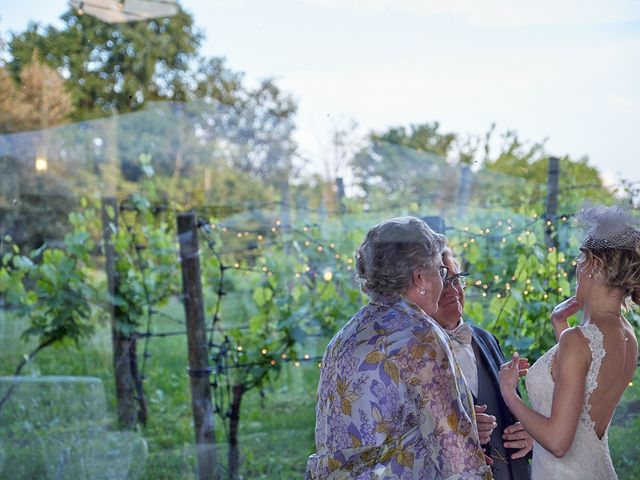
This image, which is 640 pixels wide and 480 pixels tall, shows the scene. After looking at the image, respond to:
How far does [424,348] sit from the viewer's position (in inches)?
69.1

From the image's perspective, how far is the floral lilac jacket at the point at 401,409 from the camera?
174 centimetres

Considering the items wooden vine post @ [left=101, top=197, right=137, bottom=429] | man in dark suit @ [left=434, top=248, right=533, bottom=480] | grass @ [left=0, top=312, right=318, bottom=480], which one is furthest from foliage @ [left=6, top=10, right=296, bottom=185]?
man in dark suit @ [left=434, top=248, right=533, bottom=480]

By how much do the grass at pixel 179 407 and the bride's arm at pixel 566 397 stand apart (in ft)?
5.36

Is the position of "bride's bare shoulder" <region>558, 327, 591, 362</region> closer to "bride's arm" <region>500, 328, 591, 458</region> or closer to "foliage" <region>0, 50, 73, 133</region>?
"bride's arm" <region>500, 328, 591, 458</region>

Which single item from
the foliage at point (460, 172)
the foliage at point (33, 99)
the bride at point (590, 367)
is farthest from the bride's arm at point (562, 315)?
the foliage at point (33, 99)

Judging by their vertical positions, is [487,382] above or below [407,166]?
below

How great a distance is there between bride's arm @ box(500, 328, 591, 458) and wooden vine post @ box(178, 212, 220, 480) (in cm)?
188

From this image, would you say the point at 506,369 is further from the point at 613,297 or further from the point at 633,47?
the point at 633,47

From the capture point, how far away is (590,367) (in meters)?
1.83

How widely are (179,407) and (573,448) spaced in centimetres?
203

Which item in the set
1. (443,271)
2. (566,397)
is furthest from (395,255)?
(566,397)

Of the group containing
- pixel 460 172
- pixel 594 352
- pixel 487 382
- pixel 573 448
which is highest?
pixel 460 172

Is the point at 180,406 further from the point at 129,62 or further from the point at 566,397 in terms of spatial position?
the point at 566,397

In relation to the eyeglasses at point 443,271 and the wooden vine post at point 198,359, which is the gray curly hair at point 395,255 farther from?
the wooden vine post at point 198,359
